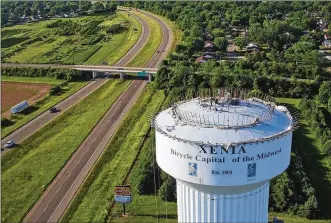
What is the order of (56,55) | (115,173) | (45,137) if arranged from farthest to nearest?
(56,55)
(45,137)
(115,173)

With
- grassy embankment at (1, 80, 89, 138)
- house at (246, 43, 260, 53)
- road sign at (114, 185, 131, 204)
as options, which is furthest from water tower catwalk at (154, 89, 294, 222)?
house at (246, 43, 260, 53)

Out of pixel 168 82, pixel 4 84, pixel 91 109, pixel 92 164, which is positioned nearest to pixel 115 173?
pixel 92 164

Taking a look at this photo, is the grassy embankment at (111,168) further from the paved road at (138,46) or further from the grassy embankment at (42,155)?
the paved road at (138,46)

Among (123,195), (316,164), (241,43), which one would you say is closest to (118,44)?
(241,43)

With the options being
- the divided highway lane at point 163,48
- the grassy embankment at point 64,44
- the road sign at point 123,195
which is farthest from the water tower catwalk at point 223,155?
the grassy embankment at point 64,44

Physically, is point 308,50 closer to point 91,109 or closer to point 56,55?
point 91,109
